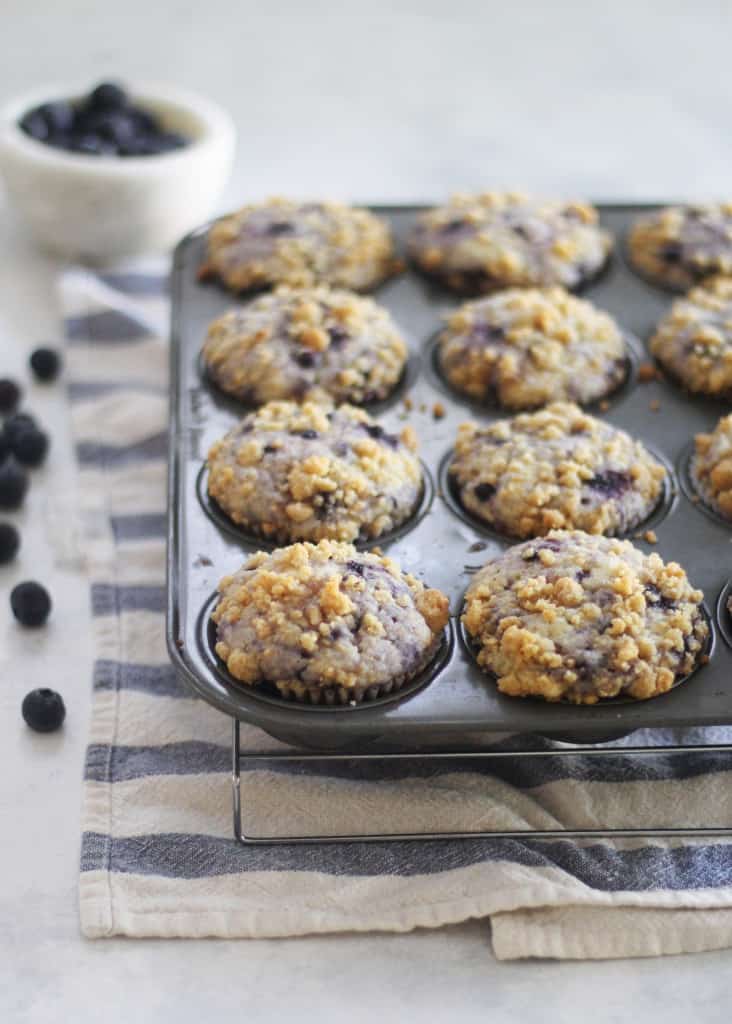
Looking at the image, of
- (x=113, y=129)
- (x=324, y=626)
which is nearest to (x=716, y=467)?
(x=324, y=626)

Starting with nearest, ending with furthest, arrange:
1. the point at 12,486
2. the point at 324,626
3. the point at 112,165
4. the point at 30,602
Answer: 1. the point at 324,626
2. the point at 30,602
3. the point at 12,486
4. the point at 112,165

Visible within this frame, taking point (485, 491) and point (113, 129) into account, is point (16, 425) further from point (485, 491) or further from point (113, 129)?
point (485, 491)

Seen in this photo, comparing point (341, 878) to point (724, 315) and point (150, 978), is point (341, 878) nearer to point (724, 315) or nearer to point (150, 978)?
point (150, 978)

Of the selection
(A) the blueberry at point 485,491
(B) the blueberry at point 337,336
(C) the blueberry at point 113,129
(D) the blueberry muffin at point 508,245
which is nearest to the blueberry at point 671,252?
(D) the blueberry muffin at point 508,245

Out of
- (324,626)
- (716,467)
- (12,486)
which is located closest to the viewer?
(324,626)

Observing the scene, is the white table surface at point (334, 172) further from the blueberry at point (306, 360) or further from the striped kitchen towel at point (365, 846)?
the blueberry at point (306, 360)

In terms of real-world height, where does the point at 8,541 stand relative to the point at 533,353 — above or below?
below

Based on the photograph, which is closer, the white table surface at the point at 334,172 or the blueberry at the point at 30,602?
the white table surface at the point at 334,172
